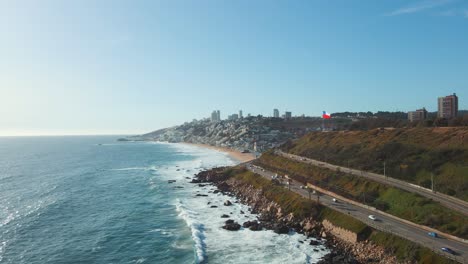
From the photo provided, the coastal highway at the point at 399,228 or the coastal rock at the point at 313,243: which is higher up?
the coastal highway at the point at 399,228

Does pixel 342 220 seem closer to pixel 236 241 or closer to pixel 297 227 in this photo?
pixel 297 227

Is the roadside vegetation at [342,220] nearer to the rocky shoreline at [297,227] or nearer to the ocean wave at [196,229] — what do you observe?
the rocky shoreline at [297,227]

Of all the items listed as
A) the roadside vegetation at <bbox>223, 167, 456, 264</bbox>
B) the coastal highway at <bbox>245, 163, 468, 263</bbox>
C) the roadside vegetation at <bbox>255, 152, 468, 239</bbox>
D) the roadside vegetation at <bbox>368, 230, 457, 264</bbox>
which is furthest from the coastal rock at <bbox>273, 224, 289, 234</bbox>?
the roadside vegetation at <bbox>255, 152, 468, 239</bbox>

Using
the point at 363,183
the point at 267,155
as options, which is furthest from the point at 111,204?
the point at 267,155

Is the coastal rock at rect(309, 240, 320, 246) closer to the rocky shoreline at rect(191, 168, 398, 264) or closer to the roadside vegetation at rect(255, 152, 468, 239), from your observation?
the rocky shoreline at rect(191, 168, 398, 264)

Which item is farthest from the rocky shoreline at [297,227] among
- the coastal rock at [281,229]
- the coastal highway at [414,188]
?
the coastal highway at [414,188]

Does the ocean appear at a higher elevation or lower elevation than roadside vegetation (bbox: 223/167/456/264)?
lower
